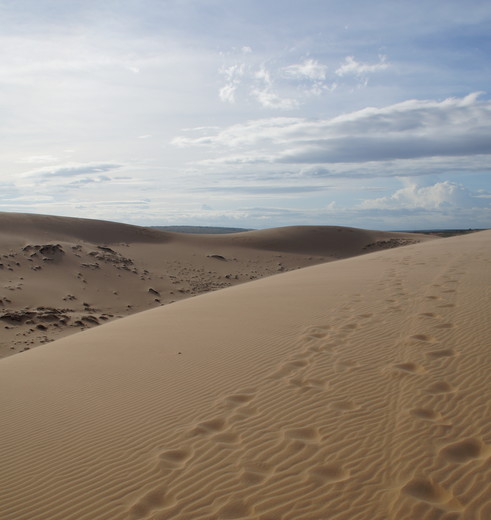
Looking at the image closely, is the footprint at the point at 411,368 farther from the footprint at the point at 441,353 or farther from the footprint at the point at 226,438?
the footprint at the point at 226,438

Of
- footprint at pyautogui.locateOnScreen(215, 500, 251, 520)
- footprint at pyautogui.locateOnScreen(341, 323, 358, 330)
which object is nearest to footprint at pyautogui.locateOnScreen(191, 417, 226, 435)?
footprint at pyautogui.locateOnScreen(215, 500, 251, 520)

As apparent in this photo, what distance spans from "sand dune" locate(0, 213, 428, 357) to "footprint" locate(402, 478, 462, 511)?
31.8ft

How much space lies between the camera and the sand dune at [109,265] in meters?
13.5

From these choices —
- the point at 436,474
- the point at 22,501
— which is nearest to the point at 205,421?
the point at 22,501

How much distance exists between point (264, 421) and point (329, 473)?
96cm

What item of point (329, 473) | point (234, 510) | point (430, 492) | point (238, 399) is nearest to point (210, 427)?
point (238, 399)

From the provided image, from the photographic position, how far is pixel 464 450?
11.2 ft

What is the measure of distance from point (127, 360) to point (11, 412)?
1750 mm

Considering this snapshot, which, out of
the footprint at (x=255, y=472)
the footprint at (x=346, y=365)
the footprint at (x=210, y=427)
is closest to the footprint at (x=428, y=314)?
the footprint at (x=346, y=365)

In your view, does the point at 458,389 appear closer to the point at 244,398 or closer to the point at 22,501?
the point at 244,398

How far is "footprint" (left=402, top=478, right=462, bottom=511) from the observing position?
9.53ft

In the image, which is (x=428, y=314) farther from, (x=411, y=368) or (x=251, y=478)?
(x=251, y=478)

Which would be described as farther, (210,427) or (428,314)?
(428,314)

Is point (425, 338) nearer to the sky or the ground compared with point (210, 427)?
nearer to the sky
